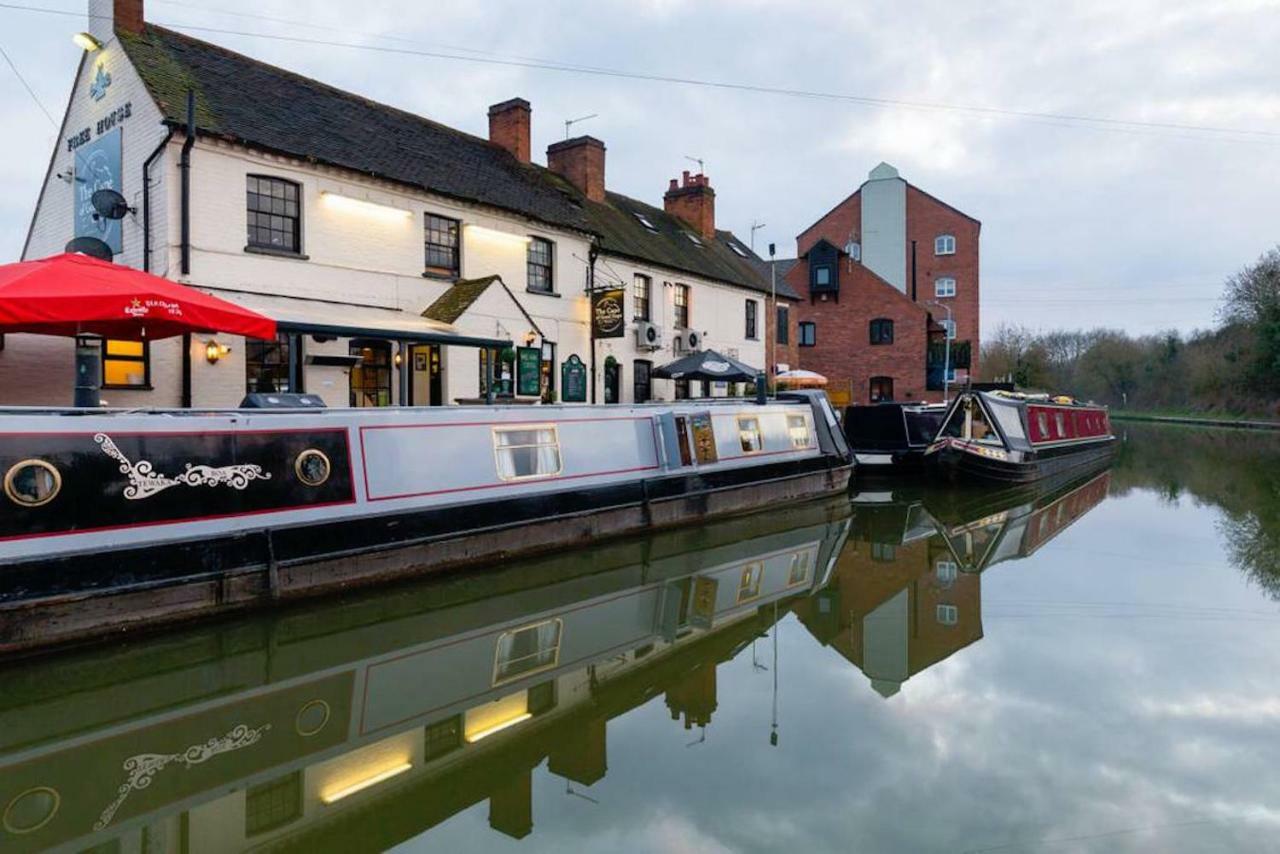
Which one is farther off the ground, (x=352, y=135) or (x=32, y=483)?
(x=352, y=135)

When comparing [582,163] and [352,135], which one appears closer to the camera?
[352,135]

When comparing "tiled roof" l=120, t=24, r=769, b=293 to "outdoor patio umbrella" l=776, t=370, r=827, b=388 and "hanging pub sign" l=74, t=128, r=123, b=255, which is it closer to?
"hanging pub sign" l=74, t=128, r=123, b=255

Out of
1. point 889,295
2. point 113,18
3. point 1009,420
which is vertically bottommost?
point 1009,420

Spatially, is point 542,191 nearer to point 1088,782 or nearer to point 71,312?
point 71,312

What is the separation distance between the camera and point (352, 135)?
14.3 meters

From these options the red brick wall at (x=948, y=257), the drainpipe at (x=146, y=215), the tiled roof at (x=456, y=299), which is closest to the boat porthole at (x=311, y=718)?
the drainpipe at (x=146, y=215)

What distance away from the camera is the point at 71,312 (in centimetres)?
710

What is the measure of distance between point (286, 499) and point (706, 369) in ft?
39.7

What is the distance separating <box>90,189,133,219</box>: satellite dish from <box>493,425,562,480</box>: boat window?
22.0 ft

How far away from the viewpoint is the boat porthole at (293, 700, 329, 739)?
16.6ft

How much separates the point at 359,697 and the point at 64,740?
1694mm

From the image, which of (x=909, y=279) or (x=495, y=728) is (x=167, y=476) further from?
(x=909, y=279)

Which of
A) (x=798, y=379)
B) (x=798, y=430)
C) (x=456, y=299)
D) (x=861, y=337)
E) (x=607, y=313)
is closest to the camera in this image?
(x=456, y=299)

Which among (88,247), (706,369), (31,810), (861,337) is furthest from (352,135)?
(861,337)
